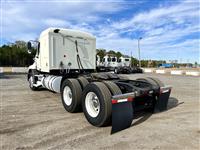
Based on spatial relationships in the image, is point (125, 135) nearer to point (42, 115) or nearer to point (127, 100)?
point (127, 100)

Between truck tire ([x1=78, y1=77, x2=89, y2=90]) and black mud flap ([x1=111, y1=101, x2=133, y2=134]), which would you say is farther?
truck tire ([x1=78, y1=77, x2=89, y2=90])

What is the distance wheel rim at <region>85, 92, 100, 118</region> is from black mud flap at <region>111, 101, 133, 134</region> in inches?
33.8

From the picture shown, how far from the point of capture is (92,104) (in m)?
5.50

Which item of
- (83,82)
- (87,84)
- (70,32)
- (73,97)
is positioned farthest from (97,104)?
(70,32)

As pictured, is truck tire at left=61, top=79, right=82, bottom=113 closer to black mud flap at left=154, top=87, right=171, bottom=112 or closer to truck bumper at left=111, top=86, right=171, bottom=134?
truck bumper at left=111, top=86, right=171, bottom=134

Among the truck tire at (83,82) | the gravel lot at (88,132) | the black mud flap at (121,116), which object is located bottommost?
the gravel lot at (88,132)

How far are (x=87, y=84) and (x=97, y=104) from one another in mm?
640

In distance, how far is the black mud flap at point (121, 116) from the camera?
178 inches

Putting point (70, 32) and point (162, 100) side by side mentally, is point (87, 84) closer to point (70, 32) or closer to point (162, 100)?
point (162, 100)

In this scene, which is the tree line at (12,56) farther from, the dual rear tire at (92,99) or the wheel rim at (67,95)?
the dual rear tire at (92,99)

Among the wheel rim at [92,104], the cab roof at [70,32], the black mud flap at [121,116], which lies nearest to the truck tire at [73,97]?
the wheel rim at [92,104]

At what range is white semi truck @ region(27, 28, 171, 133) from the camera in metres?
4.75

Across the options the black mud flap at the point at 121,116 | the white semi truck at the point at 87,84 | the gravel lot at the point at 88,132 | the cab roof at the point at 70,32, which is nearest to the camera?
the gravel lot at the point at 88,132

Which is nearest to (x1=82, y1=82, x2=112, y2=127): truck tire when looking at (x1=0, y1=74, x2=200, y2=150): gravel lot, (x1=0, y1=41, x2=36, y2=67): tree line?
(x1=0, y1=74, x2=200, y2=150): gravel lot
